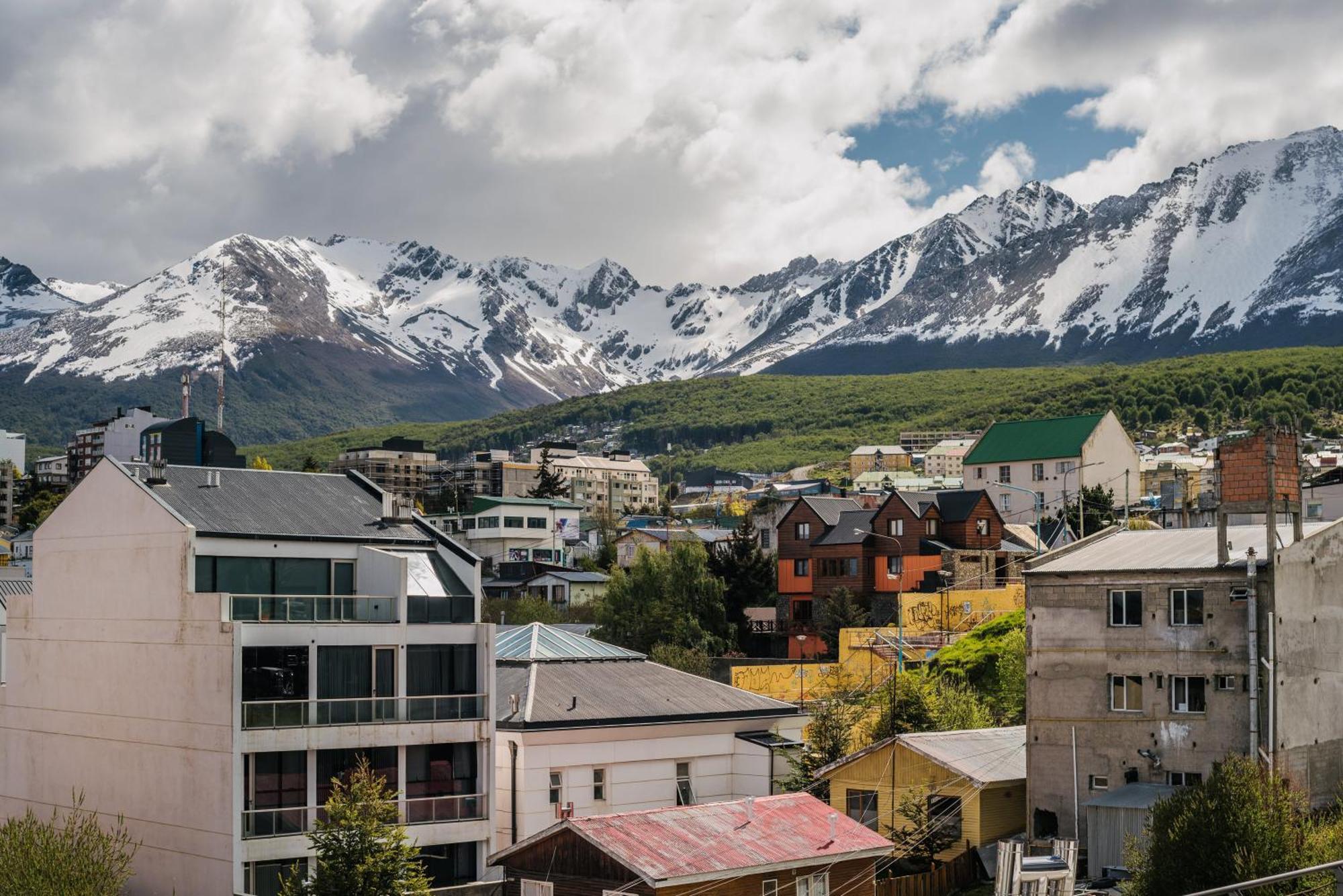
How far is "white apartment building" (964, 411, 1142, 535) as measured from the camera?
452 feet

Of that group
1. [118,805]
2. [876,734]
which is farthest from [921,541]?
[118,805]

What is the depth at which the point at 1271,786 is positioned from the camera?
4012cm

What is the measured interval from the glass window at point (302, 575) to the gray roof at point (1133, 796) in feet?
73.4

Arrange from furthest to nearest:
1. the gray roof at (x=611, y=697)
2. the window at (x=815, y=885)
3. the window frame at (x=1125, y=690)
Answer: the gray roof at (x=611, y=697)
the window frame at (x=1125, y=690)
the window at (x=815, y=885)

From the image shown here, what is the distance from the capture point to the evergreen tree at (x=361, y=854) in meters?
39.9

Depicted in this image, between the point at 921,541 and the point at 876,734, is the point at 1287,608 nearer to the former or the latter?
the point at 876,734

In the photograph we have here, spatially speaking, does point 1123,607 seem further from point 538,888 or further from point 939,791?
point 538,888

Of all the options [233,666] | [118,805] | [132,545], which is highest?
[132,545]

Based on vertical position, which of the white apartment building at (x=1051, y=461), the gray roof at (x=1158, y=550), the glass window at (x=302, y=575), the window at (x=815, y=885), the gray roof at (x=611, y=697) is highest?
the white apartment building at (x=1051, y=461)

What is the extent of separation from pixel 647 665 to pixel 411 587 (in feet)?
37.4

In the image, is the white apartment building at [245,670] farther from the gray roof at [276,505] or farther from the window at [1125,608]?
the window at [1125,608]

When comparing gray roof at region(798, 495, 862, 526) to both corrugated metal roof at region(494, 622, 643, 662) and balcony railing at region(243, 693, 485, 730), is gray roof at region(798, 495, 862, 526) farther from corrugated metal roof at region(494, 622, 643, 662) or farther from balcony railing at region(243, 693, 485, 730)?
balcony railing at region(243, 693, 485, 730)

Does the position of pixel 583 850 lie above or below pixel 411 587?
below

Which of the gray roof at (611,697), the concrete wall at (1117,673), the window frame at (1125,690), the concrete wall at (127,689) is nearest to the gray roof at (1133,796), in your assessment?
the concrete wall at (1117,673)
